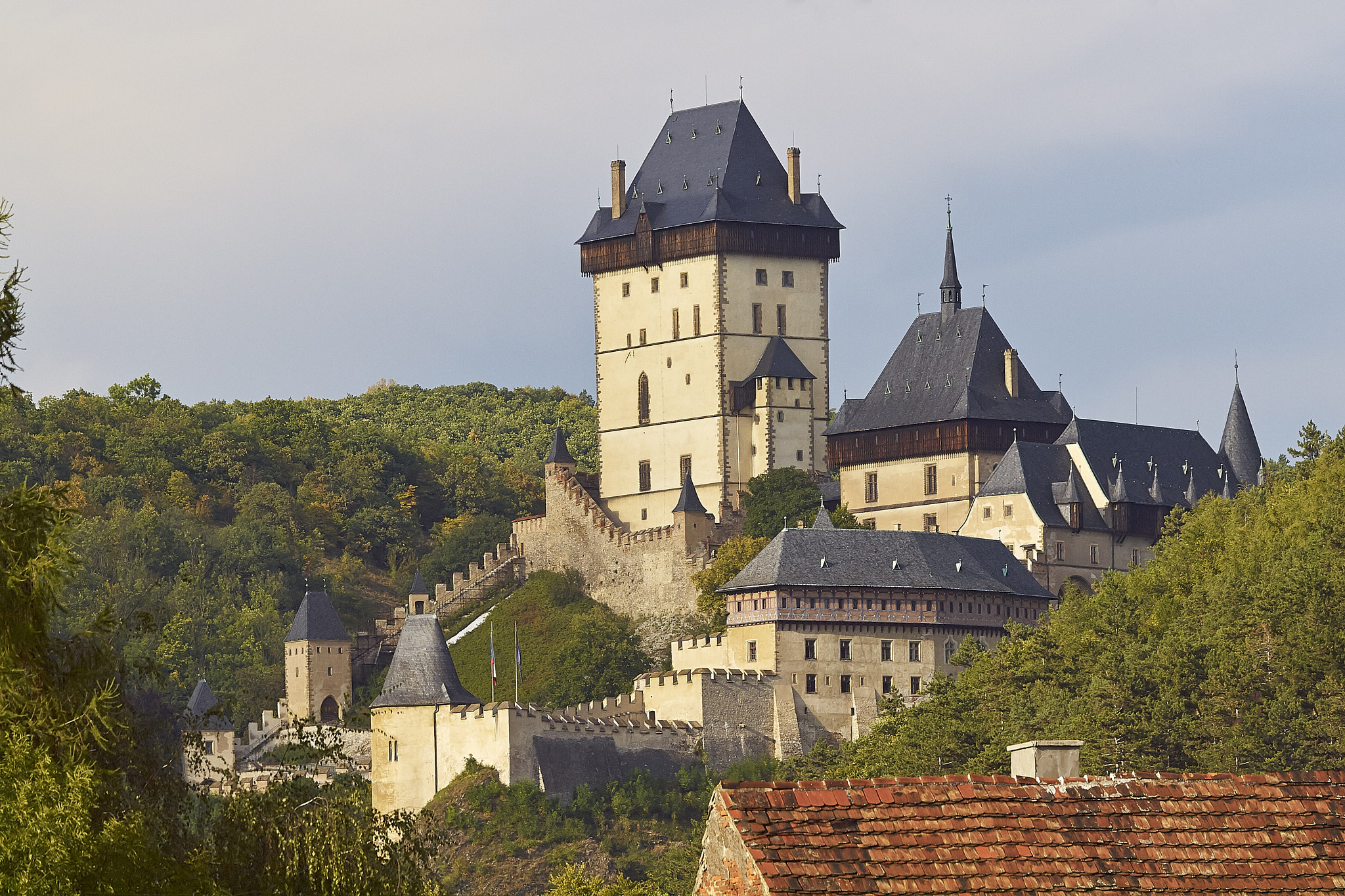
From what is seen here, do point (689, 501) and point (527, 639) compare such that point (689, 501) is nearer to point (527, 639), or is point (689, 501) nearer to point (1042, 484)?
point (527, 639)

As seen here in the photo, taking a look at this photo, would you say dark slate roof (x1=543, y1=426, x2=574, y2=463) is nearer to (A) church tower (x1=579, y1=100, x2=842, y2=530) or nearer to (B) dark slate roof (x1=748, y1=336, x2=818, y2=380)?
(A) church tower (x1=579, y1=100, x2=842, y2=530)

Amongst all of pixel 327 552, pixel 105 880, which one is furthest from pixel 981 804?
pixel 327 552

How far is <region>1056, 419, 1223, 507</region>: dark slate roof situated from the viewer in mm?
77750

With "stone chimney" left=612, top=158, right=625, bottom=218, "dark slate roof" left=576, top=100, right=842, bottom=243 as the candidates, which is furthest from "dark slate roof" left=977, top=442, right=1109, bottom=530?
"stone chimney" left=612, top=158, right=625, bottom=218

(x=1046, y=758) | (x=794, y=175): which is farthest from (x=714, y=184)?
(x=1046, y=758)

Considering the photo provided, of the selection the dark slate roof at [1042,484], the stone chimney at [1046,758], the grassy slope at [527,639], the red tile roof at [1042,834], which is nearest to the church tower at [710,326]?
the grassy slope at [527,639]

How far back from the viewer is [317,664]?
266ft

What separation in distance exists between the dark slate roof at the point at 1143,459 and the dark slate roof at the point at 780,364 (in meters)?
8.15

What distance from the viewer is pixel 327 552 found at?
336 ft

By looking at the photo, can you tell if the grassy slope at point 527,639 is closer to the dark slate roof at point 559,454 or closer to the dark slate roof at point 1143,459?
the dark slate roof at point 559,454

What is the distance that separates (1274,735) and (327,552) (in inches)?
2078

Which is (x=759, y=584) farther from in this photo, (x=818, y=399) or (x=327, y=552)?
(x=327, y=552)

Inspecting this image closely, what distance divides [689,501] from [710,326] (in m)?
7.24

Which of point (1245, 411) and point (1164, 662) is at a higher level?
point (1245, 411)
